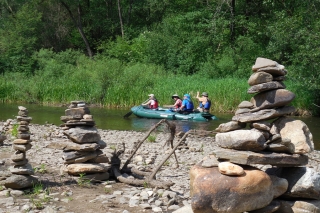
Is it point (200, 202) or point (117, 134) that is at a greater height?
Answer: point (200, 202)

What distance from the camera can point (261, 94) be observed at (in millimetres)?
6566

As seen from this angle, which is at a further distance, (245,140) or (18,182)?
(18,182)

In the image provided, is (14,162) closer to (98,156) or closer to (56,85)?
(98,156)

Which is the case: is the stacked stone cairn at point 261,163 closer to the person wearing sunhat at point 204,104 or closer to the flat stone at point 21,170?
the flat stone at point 21,170

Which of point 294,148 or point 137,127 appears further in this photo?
point 137,127

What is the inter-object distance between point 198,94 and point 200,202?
A: 19.4 metres

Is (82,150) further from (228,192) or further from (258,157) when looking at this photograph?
(258,157)

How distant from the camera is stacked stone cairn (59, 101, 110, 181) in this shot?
8492mm

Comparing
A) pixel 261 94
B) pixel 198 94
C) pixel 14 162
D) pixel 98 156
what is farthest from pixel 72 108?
pixel 198 94

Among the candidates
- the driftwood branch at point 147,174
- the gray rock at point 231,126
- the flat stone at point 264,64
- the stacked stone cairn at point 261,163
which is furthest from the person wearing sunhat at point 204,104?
the gray rock at point 231,126

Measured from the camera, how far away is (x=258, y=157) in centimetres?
595

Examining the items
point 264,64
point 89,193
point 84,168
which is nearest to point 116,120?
point 84,168

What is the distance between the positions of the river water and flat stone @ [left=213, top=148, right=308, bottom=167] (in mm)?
10951

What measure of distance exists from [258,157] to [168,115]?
1687cm
